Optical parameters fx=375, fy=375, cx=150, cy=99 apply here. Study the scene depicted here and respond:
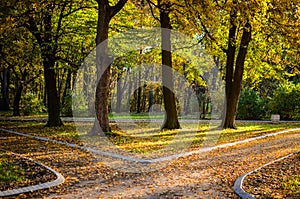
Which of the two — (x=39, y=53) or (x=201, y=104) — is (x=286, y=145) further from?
(x=201, y=104)

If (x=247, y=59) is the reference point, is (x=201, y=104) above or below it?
below

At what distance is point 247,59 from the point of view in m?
23.6

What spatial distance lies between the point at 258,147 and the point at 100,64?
7129 mm

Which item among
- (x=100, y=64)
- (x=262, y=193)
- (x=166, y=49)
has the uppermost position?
(x=166, y=49)

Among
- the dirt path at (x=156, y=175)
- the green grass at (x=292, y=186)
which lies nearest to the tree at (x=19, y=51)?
the dirt path at (x=156, y=175)

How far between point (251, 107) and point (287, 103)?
2948mm

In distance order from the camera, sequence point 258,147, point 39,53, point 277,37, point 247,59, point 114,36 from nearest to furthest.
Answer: point 258,147 < point 277,37 < point 39,53 < point 114,36 < point 247,59

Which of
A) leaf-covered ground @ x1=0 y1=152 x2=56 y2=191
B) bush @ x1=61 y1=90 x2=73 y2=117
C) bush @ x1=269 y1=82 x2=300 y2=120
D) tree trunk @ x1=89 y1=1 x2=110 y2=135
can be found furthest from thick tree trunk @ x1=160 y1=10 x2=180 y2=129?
bush @ x1=269 y1=82 x2=300 y2=120

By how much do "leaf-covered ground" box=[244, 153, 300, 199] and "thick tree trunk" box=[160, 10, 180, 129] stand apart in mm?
9707

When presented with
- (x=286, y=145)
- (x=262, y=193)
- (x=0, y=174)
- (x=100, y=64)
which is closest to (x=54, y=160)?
(x=0, y=174)

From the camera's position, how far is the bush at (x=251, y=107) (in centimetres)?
3146

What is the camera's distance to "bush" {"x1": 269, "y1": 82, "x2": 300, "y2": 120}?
2959cm

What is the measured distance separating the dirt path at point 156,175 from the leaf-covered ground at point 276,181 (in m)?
0.42

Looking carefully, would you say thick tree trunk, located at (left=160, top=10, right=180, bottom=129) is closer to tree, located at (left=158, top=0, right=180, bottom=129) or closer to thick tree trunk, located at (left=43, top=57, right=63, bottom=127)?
tree, located at (left=158, top=0, right=180, bottom=129)
